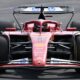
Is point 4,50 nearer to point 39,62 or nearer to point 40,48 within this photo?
point 40,48


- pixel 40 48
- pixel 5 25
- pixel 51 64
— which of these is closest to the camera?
pixel 51 64

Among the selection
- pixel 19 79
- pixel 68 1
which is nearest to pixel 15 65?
pixel 19 79

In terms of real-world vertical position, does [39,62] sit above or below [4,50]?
below

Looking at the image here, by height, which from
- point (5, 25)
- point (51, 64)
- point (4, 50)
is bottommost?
point (51, 64)

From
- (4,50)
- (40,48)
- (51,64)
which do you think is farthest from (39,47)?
(4,50)

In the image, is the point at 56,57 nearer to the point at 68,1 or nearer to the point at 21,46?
the point at 21,46

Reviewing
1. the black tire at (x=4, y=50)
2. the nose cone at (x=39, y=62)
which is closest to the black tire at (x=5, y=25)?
the black tire at (x=4, y=50)

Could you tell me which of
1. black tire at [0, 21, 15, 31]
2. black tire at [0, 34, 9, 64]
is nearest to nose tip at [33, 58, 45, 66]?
black tire at [0, 34, 9, 64]

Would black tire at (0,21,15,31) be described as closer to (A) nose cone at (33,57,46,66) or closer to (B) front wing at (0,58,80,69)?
(B) front wing at (0,58,80,69)

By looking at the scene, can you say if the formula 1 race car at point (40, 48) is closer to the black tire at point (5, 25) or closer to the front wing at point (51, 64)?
the front wing at point (51, 64)

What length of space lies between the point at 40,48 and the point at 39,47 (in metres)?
0.05

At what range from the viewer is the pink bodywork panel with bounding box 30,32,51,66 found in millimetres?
9887

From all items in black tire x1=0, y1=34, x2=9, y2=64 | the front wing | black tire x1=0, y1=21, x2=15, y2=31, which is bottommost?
the front wing

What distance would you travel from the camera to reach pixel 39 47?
34.0 ft
